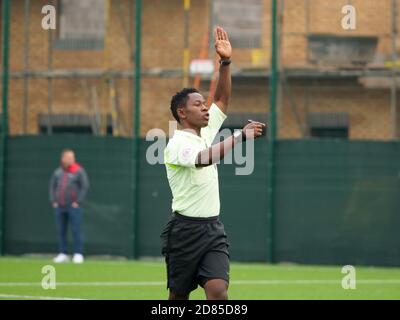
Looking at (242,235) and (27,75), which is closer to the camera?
(242,235)

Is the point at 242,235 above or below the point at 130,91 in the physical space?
below

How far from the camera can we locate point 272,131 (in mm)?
20594

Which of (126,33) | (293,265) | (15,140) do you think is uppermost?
(126,33)

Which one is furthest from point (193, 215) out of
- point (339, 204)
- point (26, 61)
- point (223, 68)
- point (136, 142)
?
point (26, 61)

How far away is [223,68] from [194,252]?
1607 millimetres

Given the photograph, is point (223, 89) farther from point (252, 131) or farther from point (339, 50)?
point (339, 50)

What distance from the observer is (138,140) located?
21.1m

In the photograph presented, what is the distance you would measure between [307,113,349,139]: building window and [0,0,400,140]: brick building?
20 mm

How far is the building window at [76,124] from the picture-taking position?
23953 mm

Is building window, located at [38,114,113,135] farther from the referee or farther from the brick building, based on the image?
the referee

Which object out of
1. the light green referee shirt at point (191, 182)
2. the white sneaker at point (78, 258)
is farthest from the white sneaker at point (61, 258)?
the light green referee shirt at point (191, 182)

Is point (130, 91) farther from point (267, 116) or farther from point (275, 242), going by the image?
point (275, 242)
